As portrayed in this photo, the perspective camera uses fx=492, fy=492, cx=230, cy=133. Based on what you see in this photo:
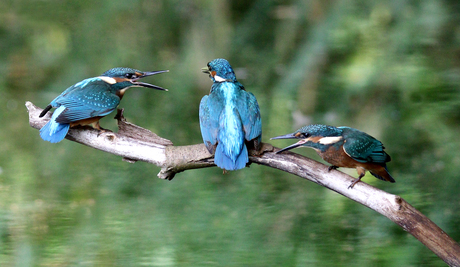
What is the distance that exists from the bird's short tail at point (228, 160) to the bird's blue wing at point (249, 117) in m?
0.08

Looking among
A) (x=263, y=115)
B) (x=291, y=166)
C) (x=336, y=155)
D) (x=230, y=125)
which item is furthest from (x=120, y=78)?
(x=263, y=115)

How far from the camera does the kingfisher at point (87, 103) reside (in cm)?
200

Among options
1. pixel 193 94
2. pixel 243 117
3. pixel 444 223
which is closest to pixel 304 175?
pixel 243 117

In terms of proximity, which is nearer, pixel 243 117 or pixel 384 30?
pixel 243 117

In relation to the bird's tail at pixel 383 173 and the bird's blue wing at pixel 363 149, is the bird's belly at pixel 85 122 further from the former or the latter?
the bird's tail at pixel 383 173

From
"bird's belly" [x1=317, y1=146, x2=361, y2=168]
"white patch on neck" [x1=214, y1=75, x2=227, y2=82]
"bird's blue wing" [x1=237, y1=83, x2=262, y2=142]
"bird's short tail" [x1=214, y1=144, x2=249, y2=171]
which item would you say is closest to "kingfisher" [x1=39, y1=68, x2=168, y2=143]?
"white patch on neck" [x1=214, y1=75, x2=227, y2=82]

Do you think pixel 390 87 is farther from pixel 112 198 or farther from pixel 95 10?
pixel 95 10

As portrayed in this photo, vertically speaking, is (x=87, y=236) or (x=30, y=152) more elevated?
(x=30, y=152)

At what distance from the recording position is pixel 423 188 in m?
2.98

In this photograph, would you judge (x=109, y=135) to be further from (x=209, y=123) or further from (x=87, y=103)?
(x=209, y=123)

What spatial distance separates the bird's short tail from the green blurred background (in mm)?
1025

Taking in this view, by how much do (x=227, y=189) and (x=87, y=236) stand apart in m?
0.92

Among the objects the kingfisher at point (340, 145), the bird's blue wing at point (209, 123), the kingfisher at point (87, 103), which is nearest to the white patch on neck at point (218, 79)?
the bird's blue wing at point (209, 123)

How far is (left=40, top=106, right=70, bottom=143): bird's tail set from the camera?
1991 mm
